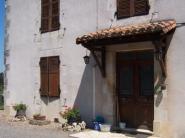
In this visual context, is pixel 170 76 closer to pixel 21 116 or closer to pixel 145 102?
pixel 145 102

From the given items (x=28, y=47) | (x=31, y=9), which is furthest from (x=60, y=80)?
(x=31, y=9)

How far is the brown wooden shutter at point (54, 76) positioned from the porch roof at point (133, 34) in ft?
8.90

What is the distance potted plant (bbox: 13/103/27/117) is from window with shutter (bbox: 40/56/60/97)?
4.16 feet

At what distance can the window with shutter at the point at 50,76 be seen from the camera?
13.3m

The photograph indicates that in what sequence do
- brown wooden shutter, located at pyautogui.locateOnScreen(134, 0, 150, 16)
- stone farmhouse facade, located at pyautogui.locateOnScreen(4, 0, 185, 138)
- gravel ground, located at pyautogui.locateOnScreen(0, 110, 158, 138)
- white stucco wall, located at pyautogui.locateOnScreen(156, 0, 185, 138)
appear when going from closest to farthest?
white stucco wall, located at pyautogui.locateOnScreen(156, 0, 185, 138) < stone farmhouse facade, located at pyautogui.locateOnScreen(4, 0, 185, 138) < brown wooden shutter, located at pyautogui.locateOnScreen(134, 0, 150, 16) < gravel ground, located at pyautogui.locateOnScreen(0, 110, 158, 138)

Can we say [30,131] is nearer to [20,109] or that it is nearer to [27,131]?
[27,131]

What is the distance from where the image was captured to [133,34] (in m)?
9.63

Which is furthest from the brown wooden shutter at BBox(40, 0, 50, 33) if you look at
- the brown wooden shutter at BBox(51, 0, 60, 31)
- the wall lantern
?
the wall lantern

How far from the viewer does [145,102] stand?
34.7 ft

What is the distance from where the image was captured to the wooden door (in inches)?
414

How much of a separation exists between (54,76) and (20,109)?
2401 mm

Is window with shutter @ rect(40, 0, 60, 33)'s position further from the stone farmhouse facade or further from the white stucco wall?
the white stucco wall

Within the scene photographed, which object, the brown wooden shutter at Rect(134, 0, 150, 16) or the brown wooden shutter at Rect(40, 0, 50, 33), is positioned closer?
the brown wooden shutter at Rect(134, 0, 150, 16)

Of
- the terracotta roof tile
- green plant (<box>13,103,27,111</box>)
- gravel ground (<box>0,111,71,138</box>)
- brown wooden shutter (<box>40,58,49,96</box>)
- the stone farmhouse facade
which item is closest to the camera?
the terracotta roof tile
